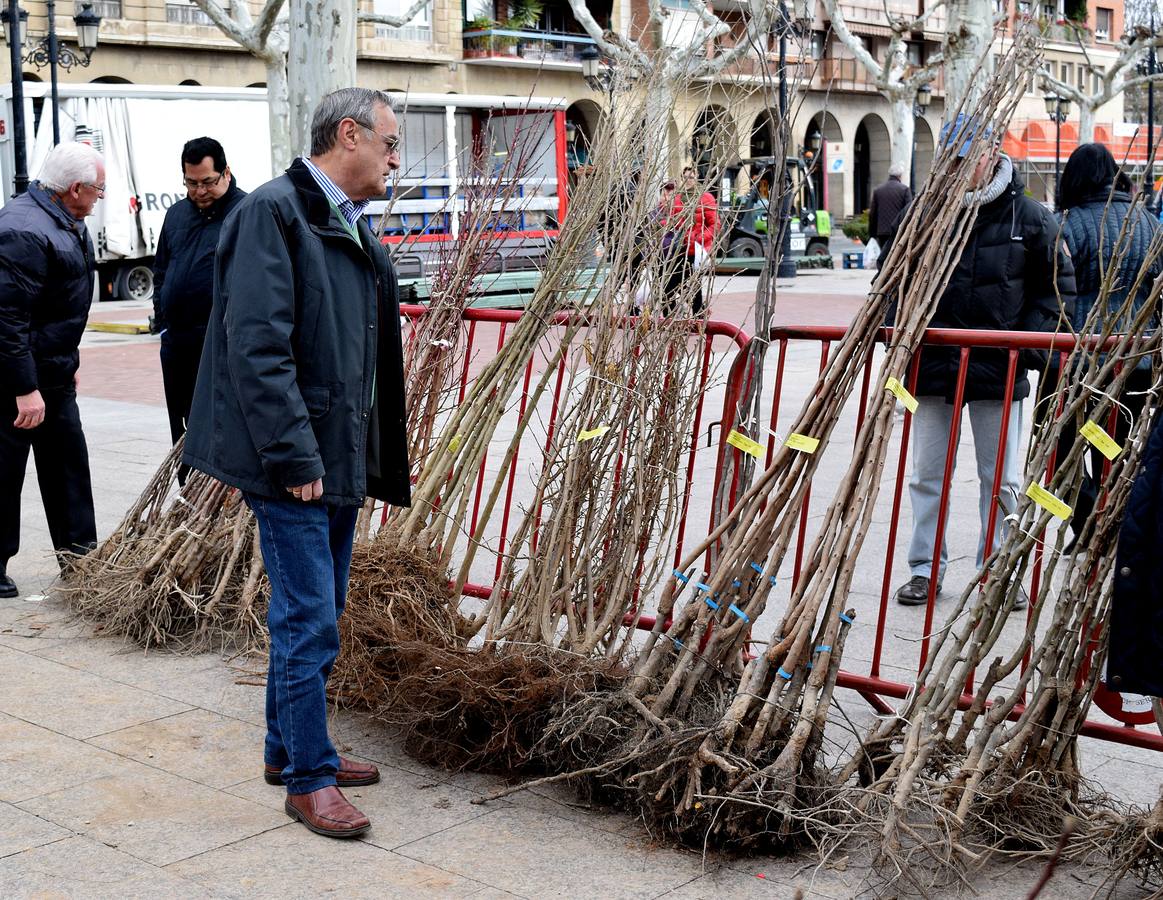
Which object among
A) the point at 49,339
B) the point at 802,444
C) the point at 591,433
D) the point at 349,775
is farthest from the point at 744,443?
the point at 49,339

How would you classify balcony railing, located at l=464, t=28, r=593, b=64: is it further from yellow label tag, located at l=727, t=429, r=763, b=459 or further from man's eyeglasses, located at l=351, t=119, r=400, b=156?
man's eyeglasses, located at l=351, t=119, r=400, b=156

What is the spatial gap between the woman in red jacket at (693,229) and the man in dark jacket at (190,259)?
7.08ft

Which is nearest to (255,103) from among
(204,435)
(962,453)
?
(962,453)

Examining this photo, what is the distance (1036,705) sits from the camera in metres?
3.58

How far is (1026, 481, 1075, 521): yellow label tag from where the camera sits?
3.57 metres

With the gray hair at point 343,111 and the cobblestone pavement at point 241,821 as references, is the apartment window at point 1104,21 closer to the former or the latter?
the cobblestone pavement at point 241,821

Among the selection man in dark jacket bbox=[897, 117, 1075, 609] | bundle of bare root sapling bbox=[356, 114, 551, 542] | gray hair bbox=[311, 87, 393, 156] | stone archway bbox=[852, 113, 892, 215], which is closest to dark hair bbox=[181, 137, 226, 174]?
bundle of bare root sapling bbox=[356, 114, 551, 542]

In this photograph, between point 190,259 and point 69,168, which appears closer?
point 69,168

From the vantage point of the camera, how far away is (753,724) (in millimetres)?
3744

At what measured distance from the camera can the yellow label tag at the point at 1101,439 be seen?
356 cm

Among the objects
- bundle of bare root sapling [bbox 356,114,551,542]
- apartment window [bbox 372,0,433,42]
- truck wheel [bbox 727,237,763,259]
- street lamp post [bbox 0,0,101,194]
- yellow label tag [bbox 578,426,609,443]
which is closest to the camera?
yellow label tag [bbox 578,426,609,443]

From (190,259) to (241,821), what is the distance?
10.2 feet

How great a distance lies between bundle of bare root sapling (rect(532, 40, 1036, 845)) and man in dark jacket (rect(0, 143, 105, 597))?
311cm

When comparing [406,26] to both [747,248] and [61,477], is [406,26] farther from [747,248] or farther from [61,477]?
[61,477]
